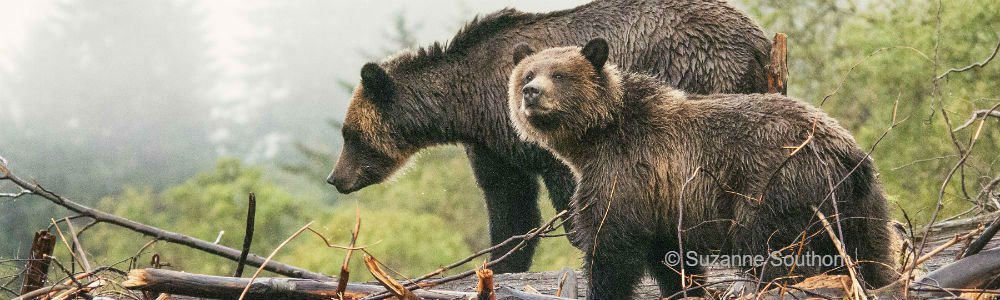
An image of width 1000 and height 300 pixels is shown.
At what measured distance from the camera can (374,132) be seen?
27.3ft

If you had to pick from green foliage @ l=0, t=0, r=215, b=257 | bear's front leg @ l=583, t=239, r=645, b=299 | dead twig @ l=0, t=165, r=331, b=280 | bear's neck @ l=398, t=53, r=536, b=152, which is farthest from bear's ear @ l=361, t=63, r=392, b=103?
green foliage @ l=0, t=0, r=215, b=257

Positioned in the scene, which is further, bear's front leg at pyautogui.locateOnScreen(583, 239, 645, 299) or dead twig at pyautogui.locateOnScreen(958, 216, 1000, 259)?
bear's front leg at pyautogui.locateOnScreen(583, 239, 645, 299)

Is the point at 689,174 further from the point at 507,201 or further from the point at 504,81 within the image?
the point at 507,201

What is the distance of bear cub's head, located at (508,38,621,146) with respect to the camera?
5828 mm

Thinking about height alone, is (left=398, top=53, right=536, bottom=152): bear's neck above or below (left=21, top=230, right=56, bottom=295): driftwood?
above

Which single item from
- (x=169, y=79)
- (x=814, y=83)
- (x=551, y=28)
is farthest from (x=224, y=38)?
(x=551, y=28)

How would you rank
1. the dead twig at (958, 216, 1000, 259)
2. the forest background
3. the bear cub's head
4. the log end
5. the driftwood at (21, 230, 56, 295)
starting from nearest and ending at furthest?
the dead twig at (958, 216, 1000, 259)
the log end
the driftwood at (21, 230, 56, 295)
the bear cub's head
the forest background

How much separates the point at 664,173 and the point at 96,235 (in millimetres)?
34212

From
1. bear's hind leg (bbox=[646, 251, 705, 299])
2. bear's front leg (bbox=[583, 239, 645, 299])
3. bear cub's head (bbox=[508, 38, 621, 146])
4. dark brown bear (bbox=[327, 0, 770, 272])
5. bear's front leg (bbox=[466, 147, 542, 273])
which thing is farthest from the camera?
bear's front leg (bbox=[466, 147, 542, 273])

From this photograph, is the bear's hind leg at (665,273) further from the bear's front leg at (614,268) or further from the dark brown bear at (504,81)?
the dark brown bear at (504,81)

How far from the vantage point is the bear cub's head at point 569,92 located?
5828 millimetres

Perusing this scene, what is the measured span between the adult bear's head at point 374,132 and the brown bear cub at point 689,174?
196 cm

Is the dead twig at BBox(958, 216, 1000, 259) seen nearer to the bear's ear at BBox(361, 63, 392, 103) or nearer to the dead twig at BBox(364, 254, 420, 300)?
the dead twig at BBox(364, 254, 420, 300)

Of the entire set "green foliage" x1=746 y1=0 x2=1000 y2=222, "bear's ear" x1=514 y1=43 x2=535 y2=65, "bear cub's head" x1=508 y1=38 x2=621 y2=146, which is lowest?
"bear cub's head" x1=508 y1=38 x2=621 y2=146
